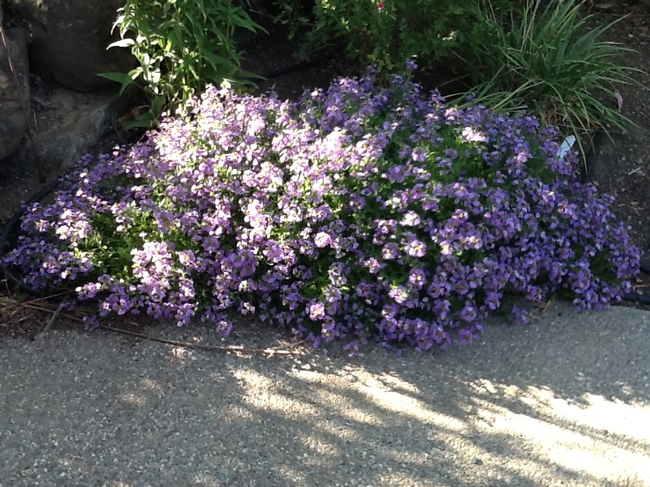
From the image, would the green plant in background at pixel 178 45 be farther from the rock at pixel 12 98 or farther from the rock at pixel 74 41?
the rock at pixel 12 98

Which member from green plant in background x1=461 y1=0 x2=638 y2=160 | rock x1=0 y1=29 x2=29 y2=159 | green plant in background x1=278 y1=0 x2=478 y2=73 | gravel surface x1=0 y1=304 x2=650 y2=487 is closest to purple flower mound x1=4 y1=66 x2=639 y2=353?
gravel surface x1=0 y1=304 x2=650 y2=487

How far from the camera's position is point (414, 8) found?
12.9 ft

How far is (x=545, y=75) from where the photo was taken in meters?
4.37

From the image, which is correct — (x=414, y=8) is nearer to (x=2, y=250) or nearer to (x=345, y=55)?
(x=345, y=55)

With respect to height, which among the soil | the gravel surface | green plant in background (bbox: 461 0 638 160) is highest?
green plant in background (bbox: 461 0 638 160)

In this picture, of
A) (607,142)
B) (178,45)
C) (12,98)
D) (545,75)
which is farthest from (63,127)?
(607,142)

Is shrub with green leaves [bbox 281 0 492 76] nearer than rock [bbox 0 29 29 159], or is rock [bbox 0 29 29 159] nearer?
rock [bbox 0 29 29 159]

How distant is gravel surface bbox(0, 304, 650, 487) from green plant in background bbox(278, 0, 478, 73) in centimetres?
170

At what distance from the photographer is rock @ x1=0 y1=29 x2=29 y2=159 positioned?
12.1 feet

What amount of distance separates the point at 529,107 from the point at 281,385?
253 cm

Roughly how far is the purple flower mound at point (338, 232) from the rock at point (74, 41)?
1.06m

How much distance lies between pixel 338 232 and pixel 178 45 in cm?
141

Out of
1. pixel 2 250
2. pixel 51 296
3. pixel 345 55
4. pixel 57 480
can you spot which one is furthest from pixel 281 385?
pixel 345 55

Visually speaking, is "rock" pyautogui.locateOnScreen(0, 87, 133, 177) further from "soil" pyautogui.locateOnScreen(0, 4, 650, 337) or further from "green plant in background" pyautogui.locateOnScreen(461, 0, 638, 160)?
"green plant in background" pyautogui.locateOnScreen(461, 0, 638, 160)
